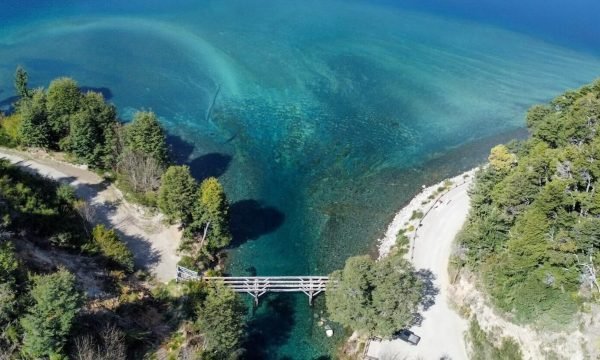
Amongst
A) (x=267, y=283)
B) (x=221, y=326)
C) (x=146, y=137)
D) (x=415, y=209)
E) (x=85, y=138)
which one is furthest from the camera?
(x=415, y=209)

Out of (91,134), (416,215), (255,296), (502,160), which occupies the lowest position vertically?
(255,296)

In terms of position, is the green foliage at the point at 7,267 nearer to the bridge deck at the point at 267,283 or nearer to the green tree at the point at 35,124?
the bridge deck at the point at 267,283

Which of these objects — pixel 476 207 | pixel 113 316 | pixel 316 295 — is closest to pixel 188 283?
pixel 113 316

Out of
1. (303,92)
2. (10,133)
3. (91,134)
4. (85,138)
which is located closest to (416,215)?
(303,92)

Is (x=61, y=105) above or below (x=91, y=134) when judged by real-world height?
above

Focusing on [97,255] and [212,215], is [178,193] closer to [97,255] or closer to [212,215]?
[212,215]

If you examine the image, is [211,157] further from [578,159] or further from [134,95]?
[578,159]

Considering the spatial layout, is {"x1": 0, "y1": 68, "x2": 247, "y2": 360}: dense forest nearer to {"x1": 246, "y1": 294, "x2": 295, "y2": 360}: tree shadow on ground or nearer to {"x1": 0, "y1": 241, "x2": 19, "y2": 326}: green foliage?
{"x1": 0, "y1": 241, "x2": 19, "y2": 326}: green foliage
